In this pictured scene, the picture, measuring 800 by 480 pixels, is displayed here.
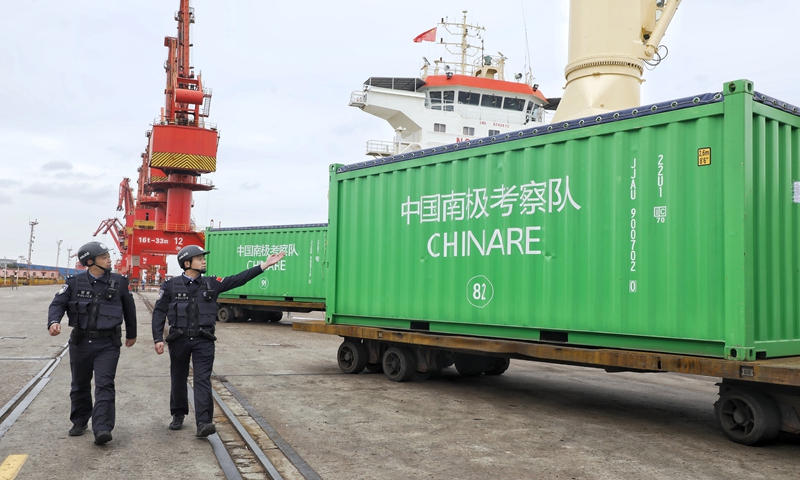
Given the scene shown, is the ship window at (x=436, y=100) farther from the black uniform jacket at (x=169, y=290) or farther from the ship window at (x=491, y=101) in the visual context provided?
the black uniform jacket at (x=169, y=290)

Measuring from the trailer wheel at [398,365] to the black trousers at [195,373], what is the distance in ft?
12.8

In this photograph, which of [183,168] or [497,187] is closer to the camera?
[497,187]

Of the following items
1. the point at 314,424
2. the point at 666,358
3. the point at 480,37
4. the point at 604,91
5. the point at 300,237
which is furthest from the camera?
the point at 480,37

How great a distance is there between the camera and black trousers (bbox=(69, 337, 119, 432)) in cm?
554

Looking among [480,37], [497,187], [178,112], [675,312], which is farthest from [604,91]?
[178,112]

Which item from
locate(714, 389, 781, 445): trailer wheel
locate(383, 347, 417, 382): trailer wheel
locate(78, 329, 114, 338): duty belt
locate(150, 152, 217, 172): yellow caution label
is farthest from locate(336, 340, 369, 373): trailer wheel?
locate(150, 152, 217, 172): yellow caution label

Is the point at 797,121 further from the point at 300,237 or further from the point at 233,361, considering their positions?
the point at 300,237

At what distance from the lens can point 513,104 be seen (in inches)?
1270

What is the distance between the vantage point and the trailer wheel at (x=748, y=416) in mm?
5645

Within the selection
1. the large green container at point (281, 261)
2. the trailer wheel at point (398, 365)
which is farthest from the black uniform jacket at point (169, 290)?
the large green container at point (281, 261)

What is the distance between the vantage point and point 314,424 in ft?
21.2

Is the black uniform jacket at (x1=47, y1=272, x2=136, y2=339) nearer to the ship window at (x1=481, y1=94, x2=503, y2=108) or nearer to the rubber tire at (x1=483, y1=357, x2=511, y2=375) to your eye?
the rubber tire at (x1=483, y1=357, x2=511, y2=375)

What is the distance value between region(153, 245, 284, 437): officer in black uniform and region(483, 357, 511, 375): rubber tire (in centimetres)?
503

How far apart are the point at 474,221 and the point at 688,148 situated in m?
2.91
